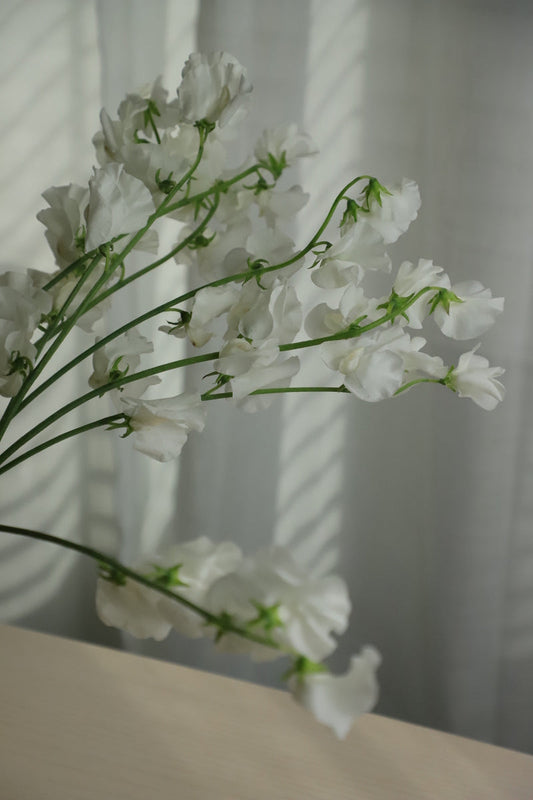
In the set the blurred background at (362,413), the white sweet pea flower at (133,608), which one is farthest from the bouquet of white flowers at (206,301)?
the blurred background at (362,413)

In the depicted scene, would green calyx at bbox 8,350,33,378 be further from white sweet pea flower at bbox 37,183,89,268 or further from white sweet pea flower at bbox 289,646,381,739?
white sweet pea flower at bbox 289,646,381,739

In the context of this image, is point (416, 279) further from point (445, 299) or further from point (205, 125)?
point (205, 125)

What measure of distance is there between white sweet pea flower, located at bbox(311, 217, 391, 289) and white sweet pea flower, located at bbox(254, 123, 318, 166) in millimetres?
67

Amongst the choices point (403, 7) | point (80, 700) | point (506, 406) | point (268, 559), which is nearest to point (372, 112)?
point (403, 7)

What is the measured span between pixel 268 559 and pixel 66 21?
1.30 meters

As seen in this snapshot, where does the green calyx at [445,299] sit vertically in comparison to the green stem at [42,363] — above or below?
above

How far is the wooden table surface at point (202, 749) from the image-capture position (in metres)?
0.69

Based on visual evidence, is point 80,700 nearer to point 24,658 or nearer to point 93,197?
point 24,658

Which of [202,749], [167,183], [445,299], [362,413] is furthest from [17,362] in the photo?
[362,413]

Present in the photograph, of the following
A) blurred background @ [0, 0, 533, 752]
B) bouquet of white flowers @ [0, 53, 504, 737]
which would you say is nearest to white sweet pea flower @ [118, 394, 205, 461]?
bouquet of white flowers @ [0, 53, 504, 737]

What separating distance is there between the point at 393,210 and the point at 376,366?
3.7 inches

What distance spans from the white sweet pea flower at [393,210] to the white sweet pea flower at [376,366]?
0.19 feet

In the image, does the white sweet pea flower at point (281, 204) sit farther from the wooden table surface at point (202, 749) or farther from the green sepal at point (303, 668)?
the wooden table surface at point (202, 749)

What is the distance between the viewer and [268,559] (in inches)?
14.0
